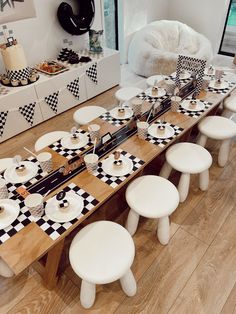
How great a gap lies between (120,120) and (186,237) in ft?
3.71

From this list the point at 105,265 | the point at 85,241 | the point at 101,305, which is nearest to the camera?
the point at 105,265

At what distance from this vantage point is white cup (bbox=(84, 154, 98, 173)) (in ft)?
5.67

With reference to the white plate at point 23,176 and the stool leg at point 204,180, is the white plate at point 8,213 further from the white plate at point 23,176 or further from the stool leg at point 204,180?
the stool leg at point 204,180

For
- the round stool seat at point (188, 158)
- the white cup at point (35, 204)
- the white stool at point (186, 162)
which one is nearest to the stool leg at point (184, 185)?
the white stool at point (186, 162)

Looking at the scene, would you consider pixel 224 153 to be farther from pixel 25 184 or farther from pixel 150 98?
pixel 25 184

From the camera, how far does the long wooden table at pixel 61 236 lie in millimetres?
1296

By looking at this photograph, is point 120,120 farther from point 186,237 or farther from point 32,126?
point 32,126

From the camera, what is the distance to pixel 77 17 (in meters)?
3.57

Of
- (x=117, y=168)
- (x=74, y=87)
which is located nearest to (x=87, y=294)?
(x=117, y=168)

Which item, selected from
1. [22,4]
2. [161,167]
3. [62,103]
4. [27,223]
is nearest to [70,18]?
[22,4]

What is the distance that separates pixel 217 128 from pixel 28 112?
2.21m

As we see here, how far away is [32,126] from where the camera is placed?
3359 millimetres

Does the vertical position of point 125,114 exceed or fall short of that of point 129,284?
it exceeds it

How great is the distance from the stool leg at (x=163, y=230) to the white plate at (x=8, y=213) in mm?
1013
